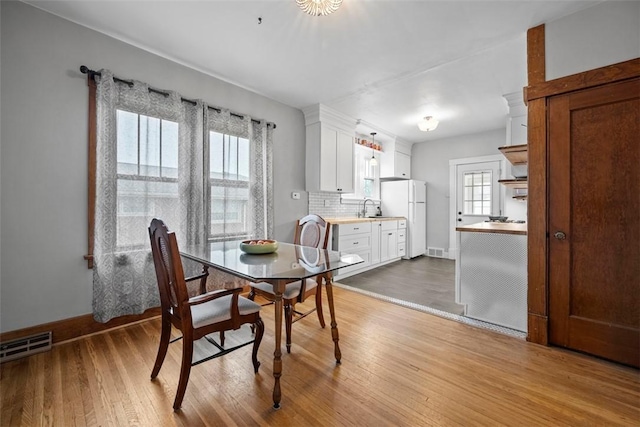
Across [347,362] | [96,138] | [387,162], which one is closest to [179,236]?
[96,138]

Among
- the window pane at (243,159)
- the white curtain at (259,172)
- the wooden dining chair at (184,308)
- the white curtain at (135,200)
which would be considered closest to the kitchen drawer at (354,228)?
the white curtain at (259,172)

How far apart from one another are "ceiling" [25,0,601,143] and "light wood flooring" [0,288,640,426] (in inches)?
102

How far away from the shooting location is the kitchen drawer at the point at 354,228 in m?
4.05

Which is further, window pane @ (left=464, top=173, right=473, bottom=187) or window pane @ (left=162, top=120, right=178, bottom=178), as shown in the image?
window pane @ (left=464, top=173, right=473, bottom=187)

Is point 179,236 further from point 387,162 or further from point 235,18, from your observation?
point 387,162

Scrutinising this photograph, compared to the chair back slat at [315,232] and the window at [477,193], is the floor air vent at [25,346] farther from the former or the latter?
the window at [477,193]

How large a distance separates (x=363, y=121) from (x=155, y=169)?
3.39m

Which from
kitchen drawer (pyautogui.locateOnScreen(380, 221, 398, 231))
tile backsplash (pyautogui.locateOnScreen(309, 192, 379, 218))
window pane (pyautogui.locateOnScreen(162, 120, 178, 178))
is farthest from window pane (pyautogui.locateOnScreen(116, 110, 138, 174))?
kitchen drawer (pyautogui.locateOnScreen(380, 221, 398, 231))

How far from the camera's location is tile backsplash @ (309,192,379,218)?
4340 millimetres

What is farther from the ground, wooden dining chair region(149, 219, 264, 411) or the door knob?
the door knob

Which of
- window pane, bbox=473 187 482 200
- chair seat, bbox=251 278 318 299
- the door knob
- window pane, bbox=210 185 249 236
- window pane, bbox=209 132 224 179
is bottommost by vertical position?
chair seat, bbox=251 278 318 299

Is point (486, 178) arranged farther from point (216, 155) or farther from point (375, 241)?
point (216, 155)

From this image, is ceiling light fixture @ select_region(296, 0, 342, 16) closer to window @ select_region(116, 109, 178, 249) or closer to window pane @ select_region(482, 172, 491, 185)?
window @ select_region(116, 109, 178, 249)

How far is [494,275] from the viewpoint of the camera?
2482mm
